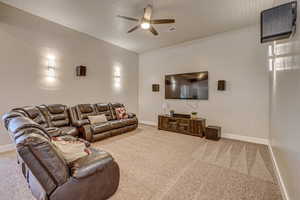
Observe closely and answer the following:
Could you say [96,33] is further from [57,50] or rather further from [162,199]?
[162,199]

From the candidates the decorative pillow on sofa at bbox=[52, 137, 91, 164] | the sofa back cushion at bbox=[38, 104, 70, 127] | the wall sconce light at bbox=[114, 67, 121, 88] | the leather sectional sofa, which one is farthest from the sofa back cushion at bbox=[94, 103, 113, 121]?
the decorative pillow on sofa at bbox=[52, 137, 91, 164]

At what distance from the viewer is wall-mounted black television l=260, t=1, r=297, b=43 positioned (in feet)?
5.30

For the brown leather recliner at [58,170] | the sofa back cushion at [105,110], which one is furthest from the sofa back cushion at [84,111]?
the brown leather recliner at [58,170]

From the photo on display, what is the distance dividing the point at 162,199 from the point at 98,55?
4699 mm

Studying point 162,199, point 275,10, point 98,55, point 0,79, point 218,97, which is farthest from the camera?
point 98,55

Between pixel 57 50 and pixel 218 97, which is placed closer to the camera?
pixel 57 50

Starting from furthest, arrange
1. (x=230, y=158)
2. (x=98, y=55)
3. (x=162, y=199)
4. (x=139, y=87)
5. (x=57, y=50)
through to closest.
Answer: (x=139, y=87) → (x=98, y=55) → (x=57, y=50) → (x=230, y=158) → (x=162, y=199)

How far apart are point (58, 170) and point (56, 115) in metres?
2.76

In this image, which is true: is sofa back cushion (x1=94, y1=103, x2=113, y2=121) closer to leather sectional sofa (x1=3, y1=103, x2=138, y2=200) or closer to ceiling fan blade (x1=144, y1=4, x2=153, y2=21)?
leather sectional sofa (x1=3, y1=103, x2=138, y2=200)

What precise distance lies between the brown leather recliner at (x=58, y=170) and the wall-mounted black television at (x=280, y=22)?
8.62 ft

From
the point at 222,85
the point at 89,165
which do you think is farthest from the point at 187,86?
the point at 89,165

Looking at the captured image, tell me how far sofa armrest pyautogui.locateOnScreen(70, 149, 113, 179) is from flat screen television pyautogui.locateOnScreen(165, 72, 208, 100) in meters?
3.84

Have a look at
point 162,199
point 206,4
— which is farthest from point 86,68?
point 162,199

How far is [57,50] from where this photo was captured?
12.9 ft
